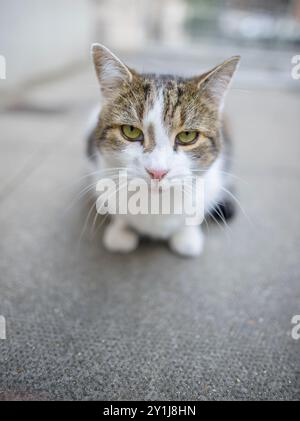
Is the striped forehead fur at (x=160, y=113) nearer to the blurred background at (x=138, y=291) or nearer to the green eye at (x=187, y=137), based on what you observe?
the green eye at (x=187, y=137)

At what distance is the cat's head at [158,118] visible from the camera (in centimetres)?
69

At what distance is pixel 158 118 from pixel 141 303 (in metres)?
0.47

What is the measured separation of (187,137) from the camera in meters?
0.73

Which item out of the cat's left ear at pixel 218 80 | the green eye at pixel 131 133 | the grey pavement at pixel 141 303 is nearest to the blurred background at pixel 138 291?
the grey pavement at pixel 141 303

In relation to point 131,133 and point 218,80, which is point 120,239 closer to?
point 131,133

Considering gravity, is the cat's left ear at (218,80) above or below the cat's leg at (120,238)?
above

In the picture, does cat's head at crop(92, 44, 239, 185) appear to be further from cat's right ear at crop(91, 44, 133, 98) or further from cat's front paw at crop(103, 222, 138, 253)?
cat's front paw at crop(103, 222, 138, 253)

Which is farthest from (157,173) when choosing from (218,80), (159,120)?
(218,80)

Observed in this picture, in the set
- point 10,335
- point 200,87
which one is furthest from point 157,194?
point 10,335

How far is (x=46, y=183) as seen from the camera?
4.26 ft

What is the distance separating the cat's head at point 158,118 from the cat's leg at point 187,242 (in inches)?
10.5

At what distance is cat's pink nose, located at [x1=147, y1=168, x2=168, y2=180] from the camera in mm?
665

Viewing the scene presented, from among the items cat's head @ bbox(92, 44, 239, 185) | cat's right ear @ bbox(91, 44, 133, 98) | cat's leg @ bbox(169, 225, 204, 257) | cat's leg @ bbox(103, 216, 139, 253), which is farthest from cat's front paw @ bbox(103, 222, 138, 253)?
cat's right ear @ bbox(91, 44, 133, 98)

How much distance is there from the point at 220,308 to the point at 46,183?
87 cm
